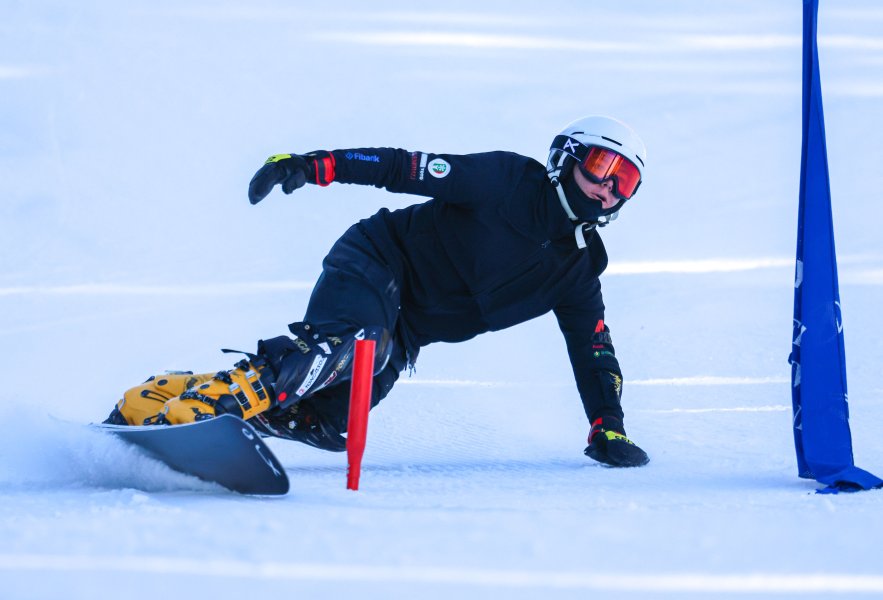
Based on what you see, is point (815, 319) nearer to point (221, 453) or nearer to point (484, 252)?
point (484, 252)

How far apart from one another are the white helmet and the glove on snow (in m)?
0.74

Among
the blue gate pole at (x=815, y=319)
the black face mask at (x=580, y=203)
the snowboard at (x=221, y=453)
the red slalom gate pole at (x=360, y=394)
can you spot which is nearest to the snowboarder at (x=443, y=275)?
the black face mask at (x=580, y=203)

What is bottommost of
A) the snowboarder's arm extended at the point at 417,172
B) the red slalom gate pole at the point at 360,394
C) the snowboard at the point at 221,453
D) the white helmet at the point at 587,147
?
the snowboard at the point at 221,453

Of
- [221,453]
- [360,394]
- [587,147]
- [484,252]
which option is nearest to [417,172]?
[484,252]

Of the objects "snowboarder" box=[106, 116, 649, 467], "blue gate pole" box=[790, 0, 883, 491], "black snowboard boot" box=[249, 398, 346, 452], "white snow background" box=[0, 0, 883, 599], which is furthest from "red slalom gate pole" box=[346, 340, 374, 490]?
"blue gate pole" box=[790, 0, 883, 491]

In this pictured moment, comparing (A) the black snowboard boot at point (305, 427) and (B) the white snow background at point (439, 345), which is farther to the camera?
(A) the black snowboard boot at point (305, 427)

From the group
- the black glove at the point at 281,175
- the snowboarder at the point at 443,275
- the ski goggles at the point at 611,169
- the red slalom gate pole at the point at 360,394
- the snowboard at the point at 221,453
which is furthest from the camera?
the ski goggles at the point at 611,169

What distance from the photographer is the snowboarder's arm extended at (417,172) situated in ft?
→ 9.73

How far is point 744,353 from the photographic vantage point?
16.7 feet

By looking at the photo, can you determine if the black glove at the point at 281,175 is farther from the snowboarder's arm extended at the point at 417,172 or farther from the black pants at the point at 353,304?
the black pants at the point at 353,304

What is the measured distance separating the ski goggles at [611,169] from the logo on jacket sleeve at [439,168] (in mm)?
440

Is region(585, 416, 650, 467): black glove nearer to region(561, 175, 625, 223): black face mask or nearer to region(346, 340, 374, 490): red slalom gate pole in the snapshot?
region(561, 175, 625, 223): black face mask

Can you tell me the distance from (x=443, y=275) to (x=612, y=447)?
804mm

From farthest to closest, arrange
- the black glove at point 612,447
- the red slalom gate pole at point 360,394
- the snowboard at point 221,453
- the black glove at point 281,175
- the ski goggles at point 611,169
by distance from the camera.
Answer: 1. the black glove at point 612,447
2. the ski goggles at point 611,169
3. the black glove at point 281,175
4. the red slalom gate pole at point 360,394
5. the snowboard at point 221,453
